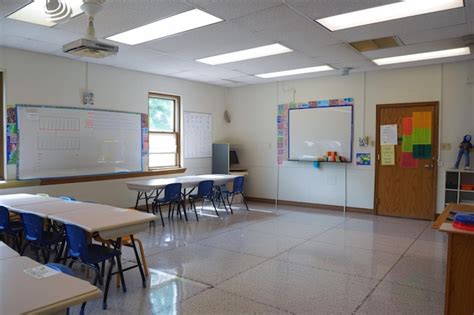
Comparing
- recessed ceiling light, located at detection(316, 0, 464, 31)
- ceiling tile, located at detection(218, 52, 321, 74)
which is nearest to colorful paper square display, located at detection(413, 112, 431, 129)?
ceiling tile, located at detection(218, 52, 321, 74)

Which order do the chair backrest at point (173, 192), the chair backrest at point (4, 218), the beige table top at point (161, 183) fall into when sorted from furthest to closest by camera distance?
the chair backrest at point (173, 192) < the beige table top at point (161, 183) < the chair backrest at point (4, 218)

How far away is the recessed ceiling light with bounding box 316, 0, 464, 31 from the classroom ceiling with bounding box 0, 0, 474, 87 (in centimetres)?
11

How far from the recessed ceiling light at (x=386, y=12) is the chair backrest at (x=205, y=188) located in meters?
3.58

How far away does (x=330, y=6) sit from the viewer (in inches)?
148

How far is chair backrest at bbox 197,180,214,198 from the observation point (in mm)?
6801

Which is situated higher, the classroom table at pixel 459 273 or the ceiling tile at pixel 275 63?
the ceiling tile at pixel 275 63

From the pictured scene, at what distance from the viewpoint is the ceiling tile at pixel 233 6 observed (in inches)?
143

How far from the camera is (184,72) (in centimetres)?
725

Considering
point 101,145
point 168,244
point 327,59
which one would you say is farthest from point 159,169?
point 327,59

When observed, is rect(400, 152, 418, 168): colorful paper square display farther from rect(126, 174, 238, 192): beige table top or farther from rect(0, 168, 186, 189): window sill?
rect(0, 168, 186, 189): window sill

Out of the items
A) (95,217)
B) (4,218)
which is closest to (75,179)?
(4,218)

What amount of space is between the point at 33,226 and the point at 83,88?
3286mm

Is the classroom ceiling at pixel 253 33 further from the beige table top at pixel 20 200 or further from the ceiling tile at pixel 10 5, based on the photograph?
the beige table top at pixel 20 200

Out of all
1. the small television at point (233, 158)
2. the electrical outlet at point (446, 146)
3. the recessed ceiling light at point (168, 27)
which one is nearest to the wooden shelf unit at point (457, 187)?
the electrical outlet at point (446, 146)
